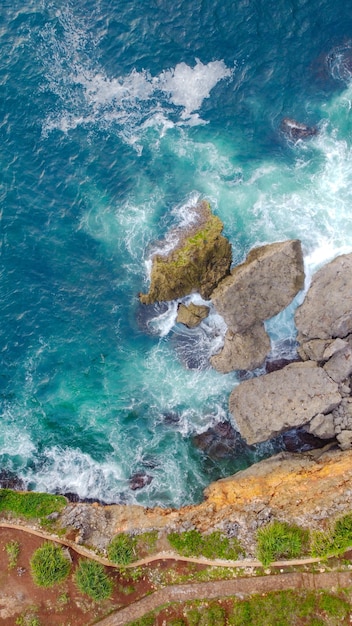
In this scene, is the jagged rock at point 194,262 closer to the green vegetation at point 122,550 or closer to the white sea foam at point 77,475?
the white sea foam at point 77,475

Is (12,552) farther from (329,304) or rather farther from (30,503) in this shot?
(329,304)

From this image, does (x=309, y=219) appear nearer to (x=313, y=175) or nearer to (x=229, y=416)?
(x=313, y=175)

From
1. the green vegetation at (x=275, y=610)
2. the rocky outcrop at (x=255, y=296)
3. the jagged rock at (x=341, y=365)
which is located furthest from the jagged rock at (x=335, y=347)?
the green vegetation at (x=275, y=610)

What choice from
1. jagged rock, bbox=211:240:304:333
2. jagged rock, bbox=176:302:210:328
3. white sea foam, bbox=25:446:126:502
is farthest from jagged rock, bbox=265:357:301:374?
white sea foam, bbox=25:446:126:502

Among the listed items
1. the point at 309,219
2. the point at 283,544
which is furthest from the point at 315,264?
the point at 283,544

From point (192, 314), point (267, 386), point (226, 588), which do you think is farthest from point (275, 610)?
point (192, 314)

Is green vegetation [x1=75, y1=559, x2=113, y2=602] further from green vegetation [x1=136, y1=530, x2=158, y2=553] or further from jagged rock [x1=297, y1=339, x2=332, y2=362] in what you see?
jagged rock [x1=297, y1=339, x2=332, y2=362]
